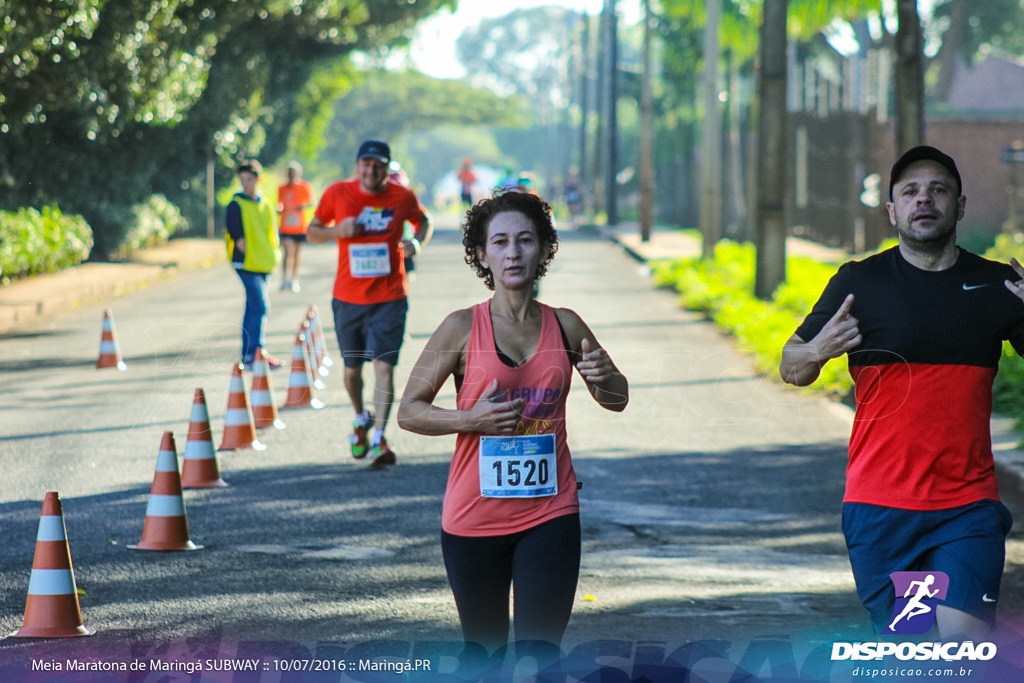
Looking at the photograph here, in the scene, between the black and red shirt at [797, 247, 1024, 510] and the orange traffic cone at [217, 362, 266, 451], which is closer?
the black and red shirt at [797, 247, 1024, 510]

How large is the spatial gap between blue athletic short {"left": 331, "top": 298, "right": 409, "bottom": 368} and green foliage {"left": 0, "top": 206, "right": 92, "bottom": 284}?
13.7 m

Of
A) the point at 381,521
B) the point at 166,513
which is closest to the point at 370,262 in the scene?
the point at 381,521

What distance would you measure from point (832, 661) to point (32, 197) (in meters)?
23.9

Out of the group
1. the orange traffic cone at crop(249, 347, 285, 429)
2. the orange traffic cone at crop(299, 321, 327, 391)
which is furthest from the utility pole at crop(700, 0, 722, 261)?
the orange traffic cone at crop(249, 347, 285, 429)

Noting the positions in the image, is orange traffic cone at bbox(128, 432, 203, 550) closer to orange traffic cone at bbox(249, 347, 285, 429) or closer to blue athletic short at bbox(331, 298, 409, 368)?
blue athletic short at bbox(331, 298, 409, 368)

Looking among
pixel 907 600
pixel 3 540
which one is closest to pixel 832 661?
pixel 907 600

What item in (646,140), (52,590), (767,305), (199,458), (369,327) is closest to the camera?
(52,590)

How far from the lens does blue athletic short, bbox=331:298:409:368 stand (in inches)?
385

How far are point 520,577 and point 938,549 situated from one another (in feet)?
3.87

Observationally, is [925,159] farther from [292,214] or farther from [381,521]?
[292,214]

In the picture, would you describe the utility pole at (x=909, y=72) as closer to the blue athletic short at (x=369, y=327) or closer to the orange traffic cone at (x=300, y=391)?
the orange traffic cone at (x=300, y=391)

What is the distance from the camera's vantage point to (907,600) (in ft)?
14.7

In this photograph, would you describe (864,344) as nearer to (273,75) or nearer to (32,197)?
→ (32,197)

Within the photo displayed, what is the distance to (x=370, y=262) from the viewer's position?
31.9ft
